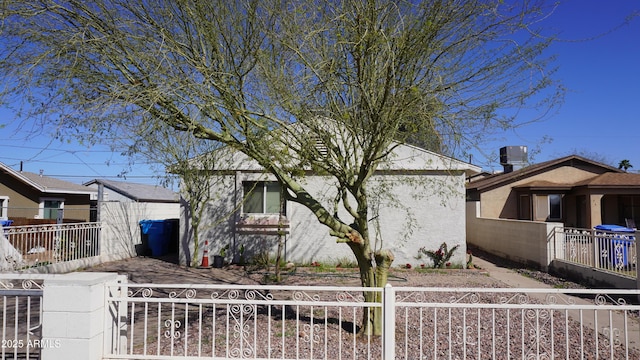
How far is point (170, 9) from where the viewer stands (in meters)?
4.79

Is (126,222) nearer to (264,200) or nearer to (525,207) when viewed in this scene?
(264,200)

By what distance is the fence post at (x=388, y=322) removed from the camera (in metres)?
3.63

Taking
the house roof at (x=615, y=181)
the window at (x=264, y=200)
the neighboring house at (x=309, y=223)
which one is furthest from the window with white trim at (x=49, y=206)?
the house roof at (x=615, y=181)

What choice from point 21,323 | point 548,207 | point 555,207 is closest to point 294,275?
point 21,323

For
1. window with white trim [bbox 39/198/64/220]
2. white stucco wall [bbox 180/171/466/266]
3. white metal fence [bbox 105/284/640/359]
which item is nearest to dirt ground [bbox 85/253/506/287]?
white stucco wall [bbox 180/171/466/266]

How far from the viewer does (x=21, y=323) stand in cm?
598

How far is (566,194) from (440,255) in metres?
10.00

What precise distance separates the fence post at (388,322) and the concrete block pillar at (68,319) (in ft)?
8.66

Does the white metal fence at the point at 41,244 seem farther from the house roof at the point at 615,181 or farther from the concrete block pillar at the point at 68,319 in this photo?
the house roof at the point at 615,181

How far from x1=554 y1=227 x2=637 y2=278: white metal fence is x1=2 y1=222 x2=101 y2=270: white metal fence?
12868 mm

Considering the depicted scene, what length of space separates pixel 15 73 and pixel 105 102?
1159 millimetres

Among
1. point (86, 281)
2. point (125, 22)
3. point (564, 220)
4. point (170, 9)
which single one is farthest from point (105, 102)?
point (564, 220)

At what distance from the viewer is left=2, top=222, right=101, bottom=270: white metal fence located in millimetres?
9219

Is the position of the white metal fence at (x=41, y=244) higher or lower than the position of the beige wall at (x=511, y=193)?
lower
